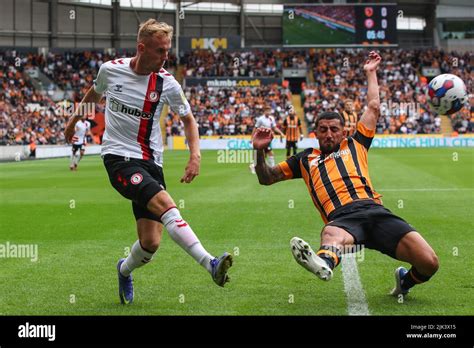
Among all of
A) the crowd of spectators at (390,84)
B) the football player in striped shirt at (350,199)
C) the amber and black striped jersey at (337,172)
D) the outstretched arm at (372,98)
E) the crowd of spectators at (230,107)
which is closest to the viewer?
the football player in striped shirt at (350,199)

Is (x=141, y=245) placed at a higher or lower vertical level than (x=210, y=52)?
lower

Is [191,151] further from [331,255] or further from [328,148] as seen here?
[331,255]

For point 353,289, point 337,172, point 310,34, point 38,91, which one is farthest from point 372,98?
point 38,91

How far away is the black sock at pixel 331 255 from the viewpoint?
5.81m

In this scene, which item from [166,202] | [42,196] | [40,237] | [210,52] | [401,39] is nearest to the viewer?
[166,202]

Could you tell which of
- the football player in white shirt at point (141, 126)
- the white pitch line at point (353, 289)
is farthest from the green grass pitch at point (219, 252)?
the football player in white shirt at point (141, 126)

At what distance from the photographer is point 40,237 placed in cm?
1096

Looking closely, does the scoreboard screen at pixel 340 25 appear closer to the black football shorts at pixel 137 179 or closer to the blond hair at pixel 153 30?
the blond hair at pixel 153 30

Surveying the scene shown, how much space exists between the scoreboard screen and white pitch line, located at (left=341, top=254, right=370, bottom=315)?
49473 millimetres

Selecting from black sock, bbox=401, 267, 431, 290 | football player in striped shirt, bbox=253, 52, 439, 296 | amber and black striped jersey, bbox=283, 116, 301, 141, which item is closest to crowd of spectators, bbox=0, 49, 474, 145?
amber and black striped jersey, bbox=283, 116, 301, 141
